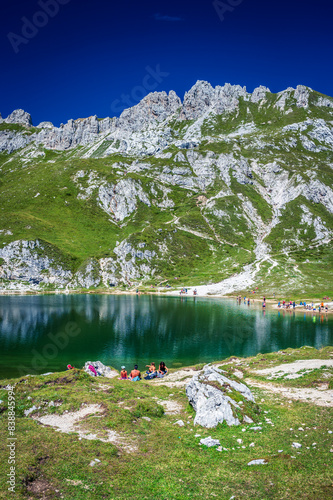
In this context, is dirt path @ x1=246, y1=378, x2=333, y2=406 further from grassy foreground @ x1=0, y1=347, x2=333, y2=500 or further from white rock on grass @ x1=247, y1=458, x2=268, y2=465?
white rock on grass @ x1=247, y1=458, x2=268, y2=465

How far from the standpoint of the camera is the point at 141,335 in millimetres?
64938

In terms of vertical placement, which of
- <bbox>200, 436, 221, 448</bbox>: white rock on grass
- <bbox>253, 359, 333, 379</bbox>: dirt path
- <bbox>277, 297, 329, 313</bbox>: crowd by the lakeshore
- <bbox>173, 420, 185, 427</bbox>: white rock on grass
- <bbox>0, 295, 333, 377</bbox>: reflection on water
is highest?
<bbox>200, 436, 221, 448</bbox>: white rock on grass

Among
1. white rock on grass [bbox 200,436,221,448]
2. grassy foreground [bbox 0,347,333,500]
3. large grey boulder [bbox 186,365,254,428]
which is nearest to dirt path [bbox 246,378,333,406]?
grassy foreground [bbox 0,347,333,500]

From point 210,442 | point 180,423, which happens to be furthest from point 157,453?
point 180,423

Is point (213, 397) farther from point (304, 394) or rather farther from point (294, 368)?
point (294, 368)

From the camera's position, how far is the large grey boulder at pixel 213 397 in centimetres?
1811

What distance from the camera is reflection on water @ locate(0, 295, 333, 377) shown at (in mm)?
48219

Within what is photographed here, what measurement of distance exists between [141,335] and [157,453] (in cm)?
5158

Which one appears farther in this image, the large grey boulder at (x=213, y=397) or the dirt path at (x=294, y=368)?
the dirt path at (x=294, y=368)

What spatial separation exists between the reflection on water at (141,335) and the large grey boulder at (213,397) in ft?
81.3

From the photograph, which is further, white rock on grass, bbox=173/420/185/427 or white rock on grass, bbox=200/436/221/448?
white rock on grass, bbox=173/420/185/427

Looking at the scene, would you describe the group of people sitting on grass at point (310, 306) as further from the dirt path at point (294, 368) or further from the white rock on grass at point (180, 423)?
the white rock on grass at point (180, 423)

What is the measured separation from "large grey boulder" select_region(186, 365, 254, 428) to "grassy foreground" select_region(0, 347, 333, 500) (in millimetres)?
746

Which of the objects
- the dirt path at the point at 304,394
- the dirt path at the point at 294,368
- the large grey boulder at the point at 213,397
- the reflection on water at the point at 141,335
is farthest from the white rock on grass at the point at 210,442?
the reflection on water at the point at 141,335
